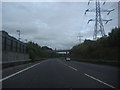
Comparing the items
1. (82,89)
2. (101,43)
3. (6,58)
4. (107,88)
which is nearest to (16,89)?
(82,89)

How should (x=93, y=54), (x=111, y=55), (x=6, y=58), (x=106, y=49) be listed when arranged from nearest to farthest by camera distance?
(x=6, y=58) < (x=111, y=55) < (x=106, y=49) < (x=93, y=54)

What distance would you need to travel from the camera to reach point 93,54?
287ft

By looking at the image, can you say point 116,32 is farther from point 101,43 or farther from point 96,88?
point 96,88

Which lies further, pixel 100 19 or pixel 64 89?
pixel 100 19

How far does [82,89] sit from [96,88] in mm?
778

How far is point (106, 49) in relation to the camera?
73812 millimetres

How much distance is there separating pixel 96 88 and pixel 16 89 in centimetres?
353

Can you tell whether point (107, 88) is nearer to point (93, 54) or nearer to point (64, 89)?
point (64, 89)

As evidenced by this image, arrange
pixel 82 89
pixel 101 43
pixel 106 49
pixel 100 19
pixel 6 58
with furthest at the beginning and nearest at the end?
pixel 101 43 < pixel 106 49 < pixel 100 19 < pixel 6 58 < pixel 82 89

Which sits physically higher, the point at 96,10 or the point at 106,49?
the point at 96,10

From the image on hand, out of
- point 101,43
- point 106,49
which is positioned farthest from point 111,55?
point 101,43

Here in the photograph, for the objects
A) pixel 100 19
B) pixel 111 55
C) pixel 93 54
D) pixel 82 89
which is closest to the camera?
pixel 82 89

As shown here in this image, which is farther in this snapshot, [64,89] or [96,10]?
[96,10]

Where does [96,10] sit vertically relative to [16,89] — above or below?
above
